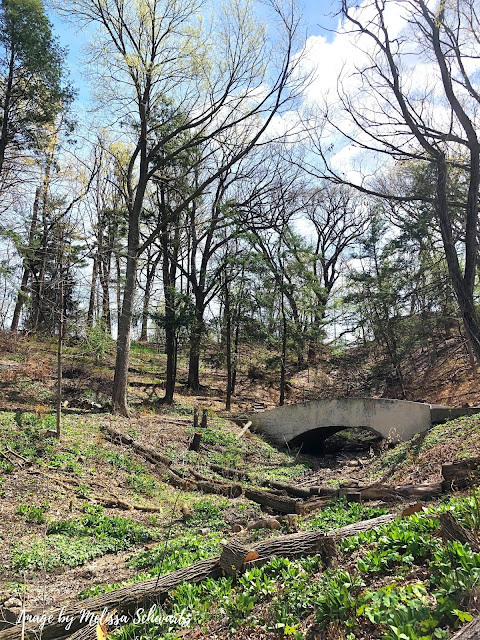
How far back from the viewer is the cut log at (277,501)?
9742 millimetres

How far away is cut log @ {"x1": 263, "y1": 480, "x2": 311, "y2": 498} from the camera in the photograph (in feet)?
35.2

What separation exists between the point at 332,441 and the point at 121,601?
18.4 m

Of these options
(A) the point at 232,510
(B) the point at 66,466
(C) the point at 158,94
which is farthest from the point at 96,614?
(C) the point at 158,94

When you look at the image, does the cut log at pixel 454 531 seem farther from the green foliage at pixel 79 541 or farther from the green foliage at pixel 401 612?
the green foliage at pixel 79 541

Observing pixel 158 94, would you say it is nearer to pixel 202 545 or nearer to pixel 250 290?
pixel 250 290

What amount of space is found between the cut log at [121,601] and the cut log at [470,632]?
3146 millimetres

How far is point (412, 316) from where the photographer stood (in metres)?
20.7

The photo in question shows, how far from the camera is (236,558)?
5.05m

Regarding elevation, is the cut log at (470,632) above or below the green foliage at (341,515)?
above

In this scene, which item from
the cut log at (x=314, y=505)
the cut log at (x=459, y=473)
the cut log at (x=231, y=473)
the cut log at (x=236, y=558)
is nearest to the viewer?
the cut log at (x=236, y=558)

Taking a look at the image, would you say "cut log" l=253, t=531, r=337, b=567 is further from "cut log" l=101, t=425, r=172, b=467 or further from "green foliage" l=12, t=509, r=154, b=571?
"cut log" l=101, t=425, r=172, b=467

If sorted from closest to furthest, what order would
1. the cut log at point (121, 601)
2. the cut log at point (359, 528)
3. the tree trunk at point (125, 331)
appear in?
the cut log at point (121, 601) → the cut log at point (359, 528) → the tree trunk at point (125, 331)

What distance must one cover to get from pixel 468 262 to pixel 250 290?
1570cm

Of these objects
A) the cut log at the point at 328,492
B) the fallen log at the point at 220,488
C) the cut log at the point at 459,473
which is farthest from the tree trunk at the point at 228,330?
the cut log at the point at 459,473
